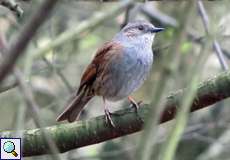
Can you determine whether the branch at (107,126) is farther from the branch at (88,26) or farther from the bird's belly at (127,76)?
Result: the branch at (88,26)

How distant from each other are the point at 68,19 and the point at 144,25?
5.77ft

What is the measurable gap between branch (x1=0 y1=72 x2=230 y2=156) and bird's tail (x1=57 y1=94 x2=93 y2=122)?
2.91 feet

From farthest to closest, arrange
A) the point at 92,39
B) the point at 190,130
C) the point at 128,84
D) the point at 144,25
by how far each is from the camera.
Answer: the point at 92,39 → the point at 190,130 → the point at 144,25 → the point at 128,84

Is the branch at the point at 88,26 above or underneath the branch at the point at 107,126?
above

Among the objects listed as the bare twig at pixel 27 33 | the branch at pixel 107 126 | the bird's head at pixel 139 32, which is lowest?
the branch at pixel 107 126

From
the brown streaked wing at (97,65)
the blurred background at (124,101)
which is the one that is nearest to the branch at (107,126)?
the brown streaked wing at (97,65)

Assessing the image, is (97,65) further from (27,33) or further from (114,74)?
(27,33)

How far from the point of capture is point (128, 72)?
441cm

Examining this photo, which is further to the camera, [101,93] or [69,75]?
[69,75]

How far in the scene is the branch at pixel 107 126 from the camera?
3080mm

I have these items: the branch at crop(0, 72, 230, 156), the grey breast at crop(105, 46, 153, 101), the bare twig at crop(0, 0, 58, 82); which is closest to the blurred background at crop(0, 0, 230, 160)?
the grey breast at crop(105, 46, 153, 101)

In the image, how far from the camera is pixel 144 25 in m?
4.84

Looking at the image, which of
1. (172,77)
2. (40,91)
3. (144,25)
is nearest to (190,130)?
(144,25)

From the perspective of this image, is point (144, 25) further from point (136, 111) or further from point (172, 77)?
point (172, 77)
